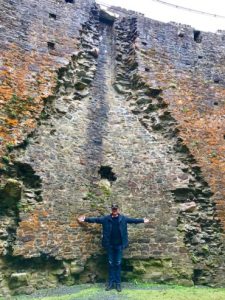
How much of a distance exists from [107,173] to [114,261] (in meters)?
2.52

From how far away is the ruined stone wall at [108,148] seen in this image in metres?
8.47

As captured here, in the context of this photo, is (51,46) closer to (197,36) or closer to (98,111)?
(98,111)

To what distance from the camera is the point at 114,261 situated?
8.35 m

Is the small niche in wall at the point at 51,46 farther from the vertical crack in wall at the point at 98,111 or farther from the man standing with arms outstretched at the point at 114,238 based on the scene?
the man standing with arms outstretched at the point at 114,238

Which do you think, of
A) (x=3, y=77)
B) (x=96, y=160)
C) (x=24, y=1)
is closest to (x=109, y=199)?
(x=96, y=160)

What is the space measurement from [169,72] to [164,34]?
150 centimetres

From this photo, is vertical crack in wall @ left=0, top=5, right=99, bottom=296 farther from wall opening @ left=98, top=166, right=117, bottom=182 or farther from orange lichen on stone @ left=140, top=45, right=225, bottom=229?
orange lichen on stone @ left=140, top=45, right=225, bottom=229

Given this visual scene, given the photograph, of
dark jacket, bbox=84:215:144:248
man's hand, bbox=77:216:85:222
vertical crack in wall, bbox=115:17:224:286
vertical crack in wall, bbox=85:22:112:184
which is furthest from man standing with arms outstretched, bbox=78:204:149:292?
vertical crack in wall, bbox=115:17:224:286

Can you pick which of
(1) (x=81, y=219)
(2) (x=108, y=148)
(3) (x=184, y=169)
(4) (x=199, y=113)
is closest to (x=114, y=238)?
(1) (x=81, y=219)

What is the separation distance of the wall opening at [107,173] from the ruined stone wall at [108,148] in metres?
0.05

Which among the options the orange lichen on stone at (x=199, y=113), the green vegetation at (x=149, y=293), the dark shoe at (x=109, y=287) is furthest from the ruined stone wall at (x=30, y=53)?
the dark shoe at (x=109, y=287)

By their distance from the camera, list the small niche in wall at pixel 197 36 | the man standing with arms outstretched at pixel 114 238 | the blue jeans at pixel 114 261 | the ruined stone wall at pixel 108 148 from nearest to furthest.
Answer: the blue jeans at pixel 114 261 → the man standing with arms outstretched at pixel 114 238 → the ruined stone wall at pixel 108 148 → the small niche in wall at pixel 197 36

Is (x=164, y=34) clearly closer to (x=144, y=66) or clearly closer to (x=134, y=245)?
(x=144, y=66)

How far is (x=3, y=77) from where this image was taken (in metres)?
9.21
